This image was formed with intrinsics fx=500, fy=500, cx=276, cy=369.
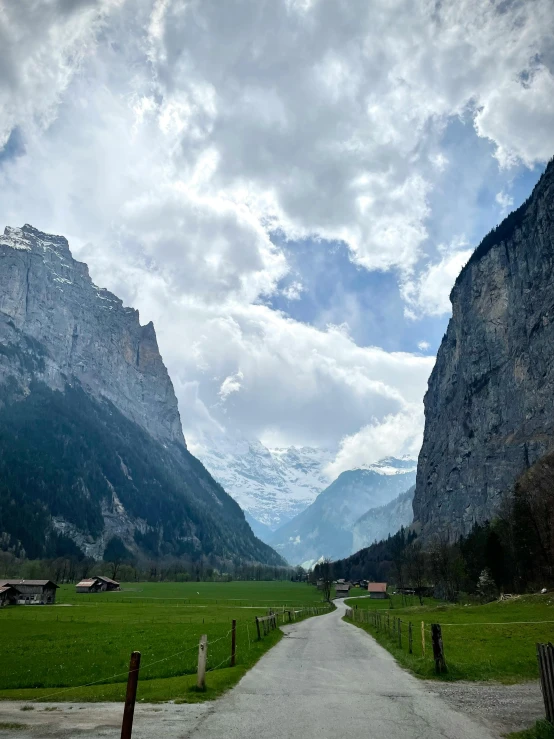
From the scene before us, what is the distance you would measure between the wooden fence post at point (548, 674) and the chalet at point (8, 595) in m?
129

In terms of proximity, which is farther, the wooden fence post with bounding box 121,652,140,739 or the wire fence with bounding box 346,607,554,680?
the wire fence with bounding box 346,607,554,680

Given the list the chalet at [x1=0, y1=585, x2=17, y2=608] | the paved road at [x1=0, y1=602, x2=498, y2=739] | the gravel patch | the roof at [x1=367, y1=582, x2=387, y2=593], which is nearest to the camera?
the paved road at [x1=0, y1=602, x2=498, y2=739]

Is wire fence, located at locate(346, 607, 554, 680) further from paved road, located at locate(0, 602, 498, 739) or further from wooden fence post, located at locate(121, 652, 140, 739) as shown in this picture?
wooden fence post, located at locate(121, 652, 140, 739)

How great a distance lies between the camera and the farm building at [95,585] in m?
159

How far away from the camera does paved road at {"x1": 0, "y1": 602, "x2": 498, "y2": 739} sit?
13.1m

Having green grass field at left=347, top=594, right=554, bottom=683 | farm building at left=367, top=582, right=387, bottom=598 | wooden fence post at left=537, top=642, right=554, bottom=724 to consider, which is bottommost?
farm building at left=367, top=582, right=387, bottom=598

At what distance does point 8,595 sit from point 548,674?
437ft

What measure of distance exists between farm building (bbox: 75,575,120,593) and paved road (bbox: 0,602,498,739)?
15891 cm

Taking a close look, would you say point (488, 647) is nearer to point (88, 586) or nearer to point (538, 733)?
point (538, 733)

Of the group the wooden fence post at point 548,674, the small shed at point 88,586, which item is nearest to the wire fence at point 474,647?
the wooden fence post at point 548,674

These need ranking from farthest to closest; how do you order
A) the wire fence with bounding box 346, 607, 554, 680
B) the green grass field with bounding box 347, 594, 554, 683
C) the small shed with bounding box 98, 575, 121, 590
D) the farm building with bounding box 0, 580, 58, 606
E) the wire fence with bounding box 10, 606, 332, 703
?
1. the small shed with bounding box 98, 575, 121, 590
2. the farm building with bounding box 0, 580, 58, 606
3. the green grass field with bounding box 347, 594, 554, 683
4. the wire fence with bounding box 346, 607, 554, 680
5. the wire fence with bounding box 10, 606, 332, 703

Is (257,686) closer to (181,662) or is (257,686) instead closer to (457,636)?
(181,662)

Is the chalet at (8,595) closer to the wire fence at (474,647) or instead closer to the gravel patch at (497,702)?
the wire fence at (474,647)

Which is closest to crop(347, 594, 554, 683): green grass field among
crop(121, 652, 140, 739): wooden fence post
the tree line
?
crop(121, 652, 140, 739): wooden fence post
